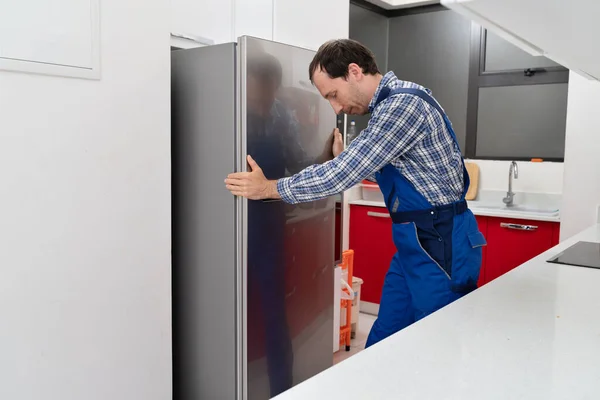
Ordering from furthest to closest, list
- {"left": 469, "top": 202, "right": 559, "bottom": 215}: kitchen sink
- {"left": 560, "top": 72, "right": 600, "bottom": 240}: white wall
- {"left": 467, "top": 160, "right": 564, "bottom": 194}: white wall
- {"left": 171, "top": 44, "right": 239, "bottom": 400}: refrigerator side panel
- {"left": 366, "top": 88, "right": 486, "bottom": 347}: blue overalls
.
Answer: {"left": 467, "top": 160, "right": 564, "bottom": 194}: white wall < {"left": 469, "top": 202, "right": 559, "bottom": 215}: kitchen sink < {"left": 560, "top": 72, "right": 600, "bottom": 240}: white wall < {"left": 171, "top": 44, "right": 239, "bottom": 400}: refrigerator side panel < {"left": 366, "top": 88, "right": 486, "bottom": 347}: blue overalls

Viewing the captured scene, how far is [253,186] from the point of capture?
77.4 inches

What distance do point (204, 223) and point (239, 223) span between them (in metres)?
0.17

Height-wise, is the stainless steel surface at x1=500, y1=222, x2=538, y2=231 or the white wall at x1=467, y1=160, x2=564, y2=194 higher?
the white wall at x1=467, y1=160, x2=564, y2=194

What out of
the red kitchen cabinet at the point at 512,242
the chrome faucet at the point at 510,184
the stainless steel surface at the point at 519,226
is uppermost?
the chrome faucet at the point at 510,184

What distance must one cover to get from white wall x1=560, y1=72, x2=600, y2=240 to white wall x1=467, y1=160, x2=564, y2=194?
0.77 m

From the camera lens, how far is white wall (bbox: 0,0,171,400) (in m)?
1.66

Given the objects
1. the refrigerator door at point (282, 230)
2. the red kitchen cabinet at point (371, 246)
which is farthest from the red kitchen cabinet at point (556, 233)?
the refrigerator door at point (282, 230)

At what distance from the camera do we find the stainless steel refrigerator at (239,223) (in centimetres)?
209

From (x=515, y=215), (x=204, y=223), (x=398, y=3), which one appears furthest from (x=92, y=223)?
(x=398, y=3)

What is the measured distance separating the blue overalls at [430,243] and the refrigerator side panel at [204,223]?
Answer: 0.58 meters

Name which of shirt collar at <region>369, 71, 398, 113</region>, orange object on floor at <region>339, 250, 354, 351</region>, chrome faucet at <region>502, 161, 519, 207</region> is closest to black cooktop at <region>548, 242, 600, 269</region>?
shirt collar at <region>369, 71, 398, 113</region>

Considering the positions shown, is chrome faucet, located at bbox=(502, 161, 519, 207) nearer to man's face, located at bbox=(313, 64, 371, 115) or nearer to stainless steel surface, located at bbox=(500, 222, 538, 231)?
stainless steel surface, located at bbox=(500, 222, 538, 231)

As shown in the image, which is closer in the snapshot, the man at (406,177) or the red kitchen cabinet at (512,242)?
the man at (406,177)

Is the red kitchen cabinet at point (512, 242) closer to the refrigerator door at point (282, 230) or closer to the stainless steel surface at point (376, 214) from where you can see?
the stainless steel surface at point (376, 214)
